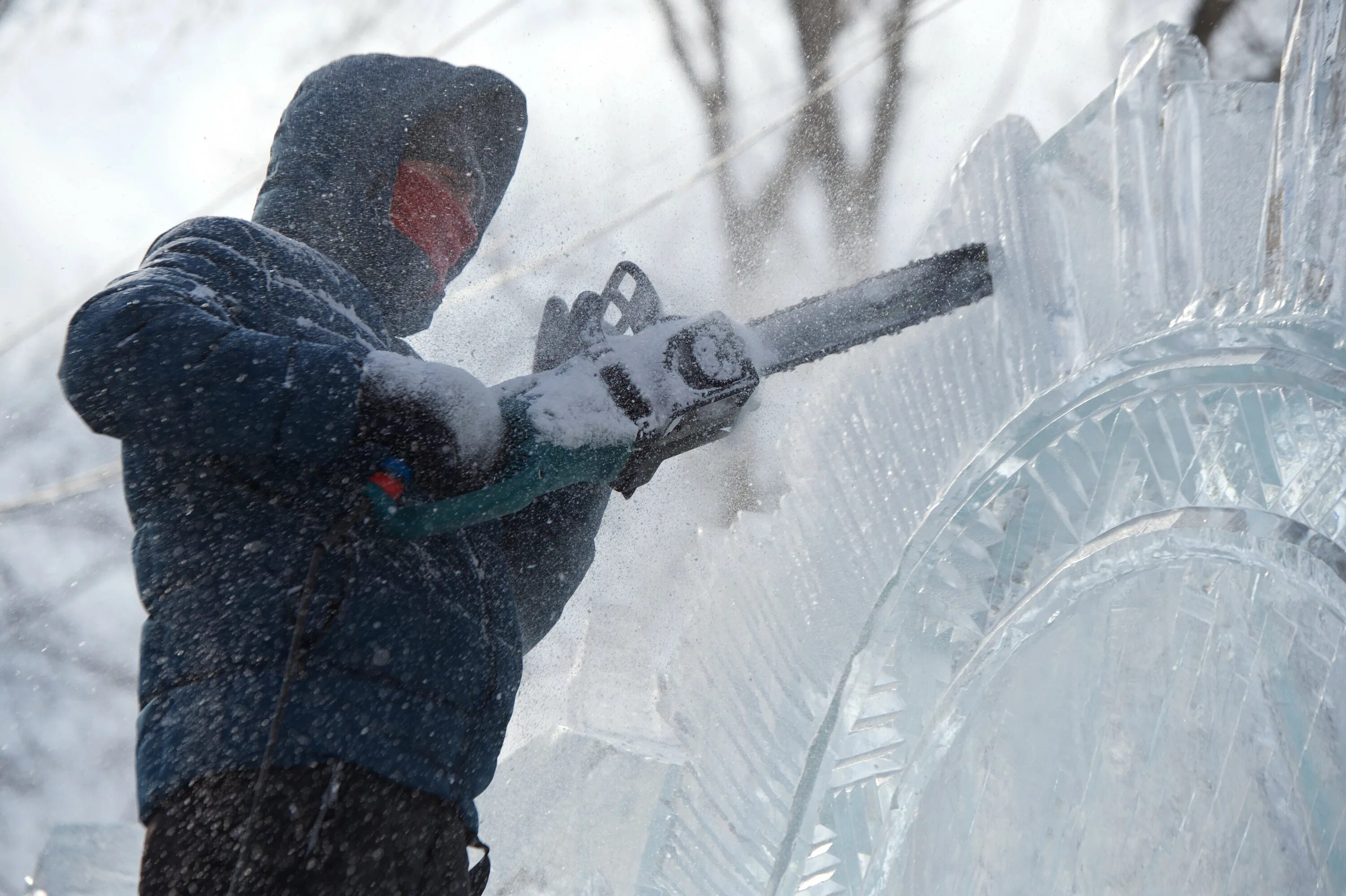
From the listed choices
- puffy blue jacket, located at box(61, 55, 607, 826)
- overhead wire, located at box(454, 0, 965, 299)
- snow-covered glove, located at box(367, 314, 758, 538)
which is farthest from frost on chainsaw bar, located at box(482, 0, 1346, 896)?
overhead wire, located at box(454, 0, 965, 299)

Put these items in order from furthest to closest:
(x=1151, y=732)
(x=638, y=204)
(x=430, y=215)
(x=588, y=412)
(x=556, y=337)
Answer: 1. (x=638, y=204)
2. (x=430, y=215)
3. (x=556, y=337)
4. (x=588, y=412)
5. (x=1151, y=732)

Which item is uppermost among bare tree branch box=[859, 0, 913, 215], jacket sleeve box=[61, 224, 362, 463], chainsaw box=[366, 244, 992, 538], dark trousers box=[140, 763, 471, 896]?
jacket sleeve box=[61, 224, 362, 463]

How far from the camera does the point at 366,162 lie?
1481mm

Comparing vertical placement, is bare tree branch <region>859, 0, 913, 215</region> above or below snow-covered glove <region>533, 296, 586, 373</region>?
below

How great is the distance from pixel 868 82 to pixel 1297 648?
13.6 feet

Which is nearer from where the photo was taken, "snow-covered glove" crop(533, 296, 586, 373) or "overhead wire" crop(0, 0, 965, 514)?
"snow-covered glove" crop(533, 296, 586, 373)

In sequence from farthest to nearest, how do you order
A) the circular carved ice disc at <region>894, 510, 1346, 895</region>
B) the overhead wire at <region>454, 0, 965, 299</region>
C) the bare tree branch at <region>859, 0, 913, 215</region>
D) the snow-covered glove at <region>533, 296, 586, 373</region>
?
the bare tree branch at <region>859, 0, 913, 215</region>, the overhead wire at <region>454, 0, 965, 299</region>, the snow-covered glove at <region>533, 296, 586, 373</region>, the circular carved ice disc at <region>894, 510, 1346, 895</region>

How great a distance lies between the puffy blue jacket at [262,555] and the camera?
38.7 inches

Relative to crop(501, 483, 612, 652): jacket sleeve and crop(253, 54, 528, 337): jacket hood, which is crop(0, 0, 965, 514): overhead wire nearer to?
crop(253, 54, 528, 337): jacket hood

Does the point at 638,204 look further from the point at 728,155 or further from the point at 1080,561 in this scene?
the point at 1080,561

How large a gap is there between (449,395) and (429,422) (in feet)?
0.13

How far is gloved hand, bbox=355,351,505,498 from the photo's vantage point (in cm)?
104

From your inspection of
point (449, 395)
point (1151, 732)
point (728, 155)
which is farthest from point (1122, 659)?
point (728, 155)

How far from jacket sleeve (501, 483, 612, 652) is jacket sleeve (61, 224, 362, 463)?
404mm
